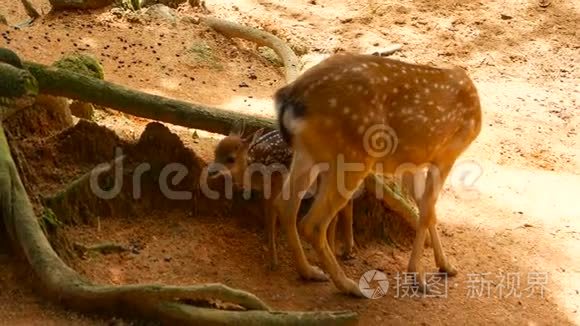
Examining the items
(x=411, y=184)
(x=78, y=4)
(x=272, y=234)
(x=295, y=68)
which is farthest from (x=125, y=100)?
(x=78, y=4)

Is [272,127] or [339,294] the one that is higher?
[272,127]

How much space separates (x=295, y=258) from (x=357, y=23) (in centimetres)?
842

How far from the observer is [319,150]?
5.39 meters

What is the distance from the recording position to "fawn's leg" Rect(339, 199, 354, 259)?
634 centimetres

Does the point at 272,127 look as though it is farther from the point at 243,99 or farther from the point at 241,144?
the point at 243,99

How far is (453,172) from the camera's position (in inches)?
340

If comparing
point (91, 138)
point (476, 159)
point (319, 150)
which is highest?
point (319, 150)

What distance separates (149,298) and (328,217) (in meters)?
1.49

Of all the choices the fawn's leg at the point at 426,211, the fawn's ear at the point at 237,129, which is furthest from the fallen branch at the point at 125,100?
the fawn's leg at the point at 426,211

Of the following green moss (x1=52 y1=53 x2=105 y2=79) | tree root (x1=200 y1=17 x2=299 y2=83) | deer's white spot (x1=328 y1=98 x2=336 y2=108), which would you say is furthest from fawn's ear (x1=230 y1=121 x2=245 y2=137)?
tree root (x1=200 y1=17 x2=299 y2=83)

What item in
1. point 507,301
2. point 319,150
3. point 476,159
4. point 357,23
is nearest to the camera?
point 319,150

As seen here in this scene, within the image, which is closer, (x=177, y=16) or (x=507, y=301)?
(x=507, y=301)

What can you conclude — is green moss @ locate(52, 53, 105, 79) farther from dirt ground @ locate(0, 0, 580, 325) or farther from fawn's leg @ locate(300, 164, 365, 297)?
fawn's leg @ locate(300, 164, 365, 297)

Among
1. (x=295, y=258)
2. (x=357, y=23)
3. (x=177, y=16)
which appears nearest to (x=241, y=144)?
(x=295, y=258)
